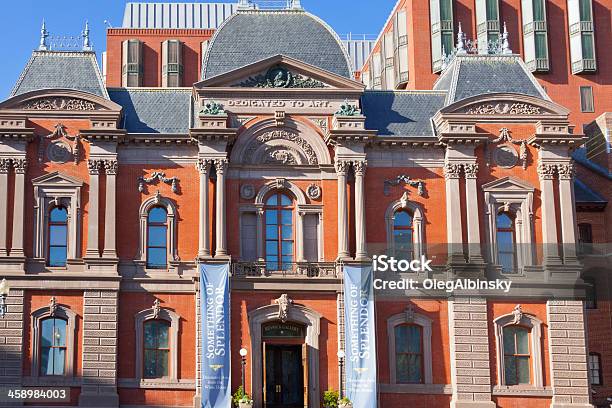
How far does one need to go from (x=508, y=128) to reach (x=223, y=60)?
12.5 metres

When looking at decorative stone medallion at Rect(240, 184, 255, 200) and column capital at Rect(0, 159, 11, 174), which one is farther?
decorative stone medallion at Rect(240, 184, 255, 200)

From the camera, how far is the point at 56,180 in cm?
4444

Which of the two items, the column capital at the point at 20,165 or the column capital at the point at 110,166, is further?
the column capital at the point at 110,166

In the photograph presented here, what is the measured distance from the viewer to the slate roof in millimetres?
52781

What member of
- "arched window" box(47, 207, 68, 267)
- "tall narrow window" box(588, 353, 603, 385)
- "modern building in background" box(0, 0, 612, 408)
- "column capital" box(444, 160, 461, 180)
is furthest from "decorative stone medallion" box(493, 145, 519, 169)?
"arched window" box(47, 207, 68, 267)

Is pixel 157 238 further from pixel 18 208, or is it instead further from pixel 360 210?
pixel 360 210

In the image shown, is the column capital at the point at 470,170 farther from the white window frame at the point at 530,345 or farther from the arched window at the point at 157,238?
the arched window at the point at 157,238

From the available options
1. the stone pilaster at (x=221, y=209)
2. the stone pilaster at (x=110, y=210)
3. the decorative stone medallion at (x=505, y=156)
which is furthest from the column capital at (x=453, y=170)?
the stone pilaster at (x=110, y=210)

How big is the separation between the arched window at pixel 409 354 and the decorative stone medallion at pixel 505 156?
7.85m

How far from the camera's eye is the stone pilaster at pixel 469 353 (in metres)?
43.3

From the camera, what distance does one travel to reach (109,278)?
4331cm

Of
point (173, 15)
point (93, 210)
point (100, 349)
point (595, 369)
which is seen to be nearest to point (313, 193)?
point (93, 210)

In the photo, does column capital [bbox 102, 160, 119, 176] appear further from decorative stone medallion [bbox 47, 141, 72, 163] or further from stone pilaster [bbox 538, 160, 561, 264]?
stone pilaster [bbox 538, 160, 561, 264]

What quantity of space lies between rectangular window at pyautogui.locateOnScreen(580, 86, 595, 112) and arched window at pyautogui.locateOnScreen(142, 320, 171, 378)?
3155 cm
